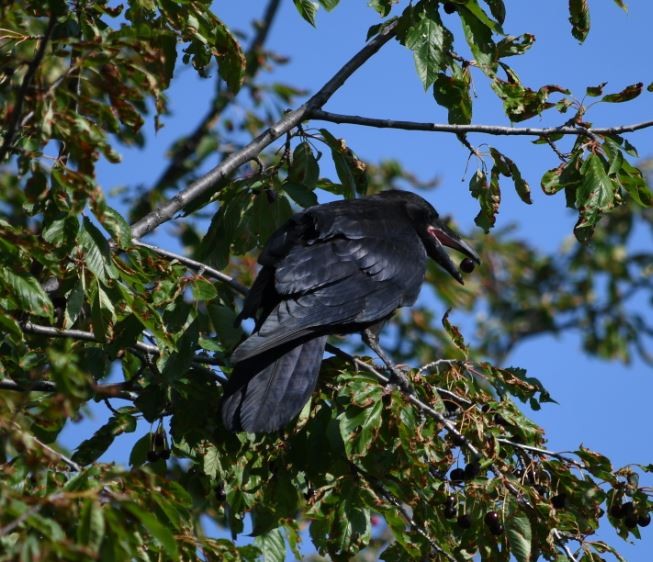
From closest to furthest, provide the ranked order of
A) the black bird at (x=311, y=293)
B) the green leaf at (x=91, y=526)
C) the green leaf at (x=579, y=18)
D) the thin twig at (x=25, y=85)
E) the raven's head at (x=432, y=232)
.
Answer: the green leaf at (x=91, y=526) < the thin twig at (x=25, y=85) < the black bird at (x=311, y=293) < the green leaf at (x=579, y=18) < the raven's head at (x=432, y=232)

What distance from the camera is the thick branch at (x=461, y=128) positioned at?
5.23 meters

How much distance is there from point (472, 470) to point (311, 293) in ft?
4.18

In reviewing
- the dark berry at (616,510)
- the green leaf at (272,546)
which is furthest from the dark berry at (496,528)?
the green leaf at (272,546)

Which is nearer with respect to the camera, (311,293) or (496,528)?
(496,528)

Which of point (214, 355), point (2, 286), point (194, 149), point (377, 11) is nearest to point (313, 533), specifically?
point (214, 355)

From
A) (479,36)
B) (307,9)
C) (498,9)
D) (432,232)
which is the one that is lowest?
(307,9)

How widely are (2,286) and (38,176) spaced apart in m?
0.68

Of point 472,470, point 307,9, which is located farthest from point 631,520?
point 307,9

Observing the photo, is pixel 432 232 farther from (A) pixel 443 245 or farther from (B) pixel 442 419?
(B) pixel 442 419

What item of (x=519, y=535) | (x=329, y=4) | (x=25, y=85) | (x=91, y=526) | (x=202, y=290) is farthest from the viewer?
(x=329, y=4)

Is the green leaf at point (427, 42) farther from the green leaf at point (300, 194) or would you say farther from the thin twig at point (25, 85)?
the thin twig at point (25, 85)

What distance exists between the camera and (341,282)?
5695mm

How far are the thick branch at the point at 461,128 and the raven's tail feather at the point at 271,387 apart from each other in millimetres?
1125

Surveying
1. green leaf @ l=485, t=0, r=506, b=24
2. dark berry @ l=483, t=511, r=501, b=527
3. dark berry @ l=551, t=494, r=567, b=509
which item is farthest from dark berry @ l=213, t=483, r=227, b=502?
green leaf @ l=485, t=0, r=506, b=24
